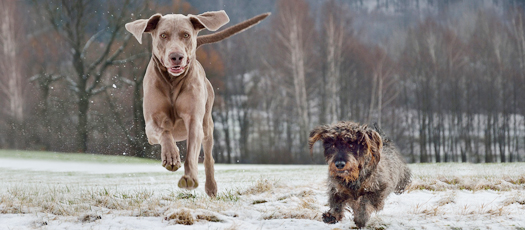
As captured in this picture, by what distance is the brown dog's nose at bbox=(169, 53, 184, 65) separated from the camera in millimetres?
3902

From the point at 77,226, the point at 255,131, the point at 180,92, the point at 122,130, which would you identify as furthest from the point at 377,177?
the point at 255,131

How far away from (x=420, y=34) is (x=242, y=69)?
9736mm

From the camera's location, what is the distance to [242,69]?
24.3m

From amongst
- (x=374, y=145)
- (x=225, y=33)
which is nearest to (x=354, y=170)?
(x=374, y=145)

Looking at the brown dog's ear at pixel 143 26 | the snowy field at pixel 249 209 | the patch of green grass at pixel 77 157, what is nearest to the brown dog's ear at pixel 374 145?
the snowy field at pixel 249 209

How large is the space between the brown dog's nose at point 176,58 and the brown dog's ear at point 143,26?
1.73 ft

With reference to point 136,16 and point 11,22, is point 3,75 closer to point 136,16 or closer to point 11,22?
point 11,22

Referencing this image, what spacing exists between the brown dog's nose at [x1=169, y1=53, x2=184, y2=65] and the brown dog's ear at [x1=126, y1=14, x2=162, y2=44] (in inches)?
20.8

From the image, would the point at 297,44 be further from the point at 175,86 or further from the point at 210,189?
the point at 175,86

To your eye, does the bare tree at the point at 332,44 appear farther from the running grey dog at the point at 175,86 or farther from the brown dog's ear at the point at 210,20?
the brown dog's ear at the point at 210,20

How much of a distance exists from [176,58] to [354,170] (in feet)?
6.45

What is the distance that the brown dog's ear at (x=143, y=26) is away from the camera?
4254 millimetres

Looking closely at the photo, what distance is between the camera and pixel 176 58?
391 centimetres

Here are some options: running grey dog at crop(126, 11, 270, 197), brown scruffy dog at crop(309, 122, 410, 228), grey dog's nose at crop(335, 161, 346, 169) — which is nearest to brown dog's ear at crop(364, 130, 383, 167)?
brown scruffy dog at crop(309, 122, 410, 228)
